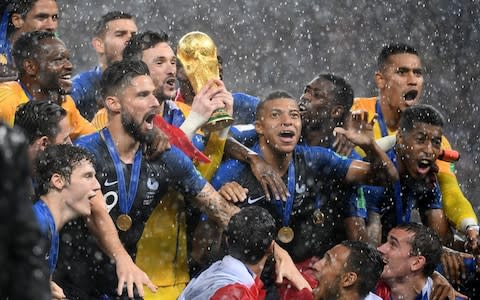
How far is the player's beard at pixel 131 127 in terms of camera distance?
130 inches

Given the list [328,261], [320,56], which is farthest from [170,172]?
[320,56]

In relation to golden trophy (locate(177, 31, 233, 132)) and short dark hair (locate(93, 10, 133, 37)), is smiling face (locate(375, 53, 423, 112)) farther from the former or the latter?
short dark hair (locate(93, 10, 133, 37))

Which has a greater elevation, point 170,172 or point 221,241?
point 170,172

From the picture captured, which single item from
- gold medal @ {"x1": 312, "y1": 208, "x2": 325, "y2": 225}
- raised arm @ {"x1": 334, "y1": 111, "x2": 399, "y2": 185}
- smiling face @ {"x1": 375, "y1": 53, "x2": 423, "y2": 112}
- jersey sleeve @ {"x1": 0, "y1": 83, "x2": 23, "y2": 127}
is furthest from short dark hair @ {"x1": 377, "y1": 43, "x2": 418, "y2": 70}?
jersey sleeve @ {"x1": 0, "y1": 83, "x2": 23, "y2": 127}

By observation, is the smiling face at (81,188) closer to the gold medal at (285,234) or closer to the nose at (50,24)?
the gold medal at (285,234)

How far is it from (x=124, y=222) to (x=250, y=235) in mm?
494

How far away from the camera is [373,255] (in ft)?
11.0

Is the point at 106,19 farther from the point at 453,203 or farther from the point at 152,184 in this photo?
the point at 453,203

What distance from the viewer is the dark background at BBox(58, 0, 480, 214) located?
24.6 ft

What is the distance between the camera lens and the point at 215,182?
12.2 ft

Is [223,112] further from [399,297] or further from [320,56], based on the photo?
[320,56]

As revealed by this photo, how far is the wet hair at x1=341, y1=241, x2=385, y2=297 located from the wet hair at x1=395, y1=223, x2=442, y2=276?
386 millimetres

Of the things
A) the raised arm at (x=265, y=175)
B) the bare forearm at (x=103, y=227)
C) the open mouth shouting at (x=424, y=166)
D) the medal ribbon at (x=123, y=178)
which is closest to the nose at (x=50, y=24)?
the medal ribbon at (x=123, y=178)

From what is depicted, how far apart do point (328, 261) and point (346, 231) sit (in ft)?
2.39
